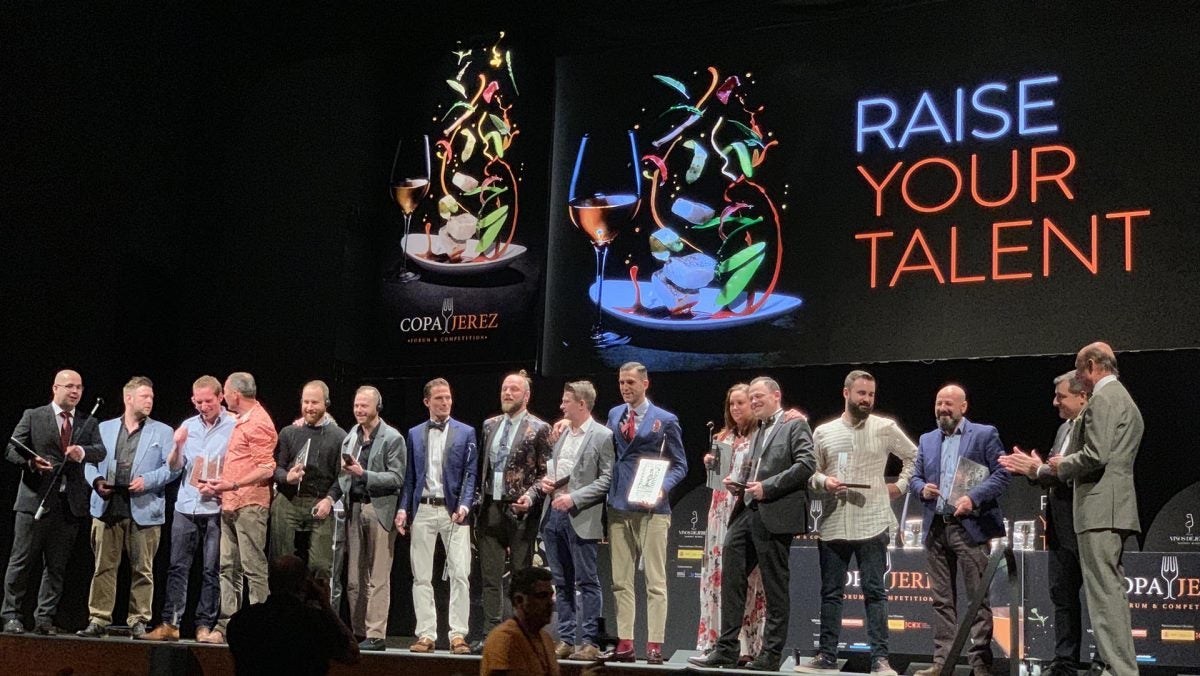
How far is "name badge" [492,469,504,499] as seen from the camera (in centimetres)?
757

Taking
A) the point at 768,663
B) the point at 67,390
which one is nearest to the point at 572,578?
the point at 768,663

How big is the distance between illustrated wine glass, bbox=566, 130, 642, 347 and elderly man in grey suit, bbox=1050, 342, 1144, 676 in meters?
4.02

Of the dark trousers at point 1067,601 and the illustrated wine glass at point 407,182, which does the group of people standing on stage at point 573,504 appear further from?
the illustrated wine glass at point 407,182

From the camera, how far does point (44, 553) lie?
27.7ft

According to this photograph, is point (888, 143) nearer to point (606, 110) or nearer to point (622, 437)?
point (606, 110)

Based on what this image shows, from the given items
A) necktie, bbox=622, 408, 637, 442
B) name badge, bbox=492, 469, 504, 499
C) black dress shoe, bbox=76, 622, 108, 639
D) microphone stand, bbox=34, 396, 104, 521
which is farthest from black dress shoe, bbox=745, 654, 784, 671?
microphone stand, bbox=34, 396, 104, 521

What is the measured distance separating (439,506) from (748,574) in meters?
1.99

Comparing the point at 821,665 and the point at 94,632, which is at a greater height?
the point at 821,665

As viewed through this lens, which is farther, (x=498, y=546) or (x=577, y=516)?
(x=498, y=546)

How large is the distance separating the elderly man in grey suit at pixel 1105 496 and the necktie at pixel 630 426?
2294mm

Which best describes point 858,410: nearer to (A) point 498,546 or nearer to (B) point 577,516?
(B) point 577,516

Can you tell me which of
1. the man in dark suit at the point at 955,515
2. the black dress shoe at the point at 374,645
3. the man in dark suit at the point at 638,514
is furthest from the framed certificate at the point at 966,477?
the black dress shoe at the point at 374,645

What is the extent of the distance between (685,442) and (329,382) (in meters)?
2.92

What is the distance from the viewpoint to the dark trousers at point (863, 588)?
6551 mm
